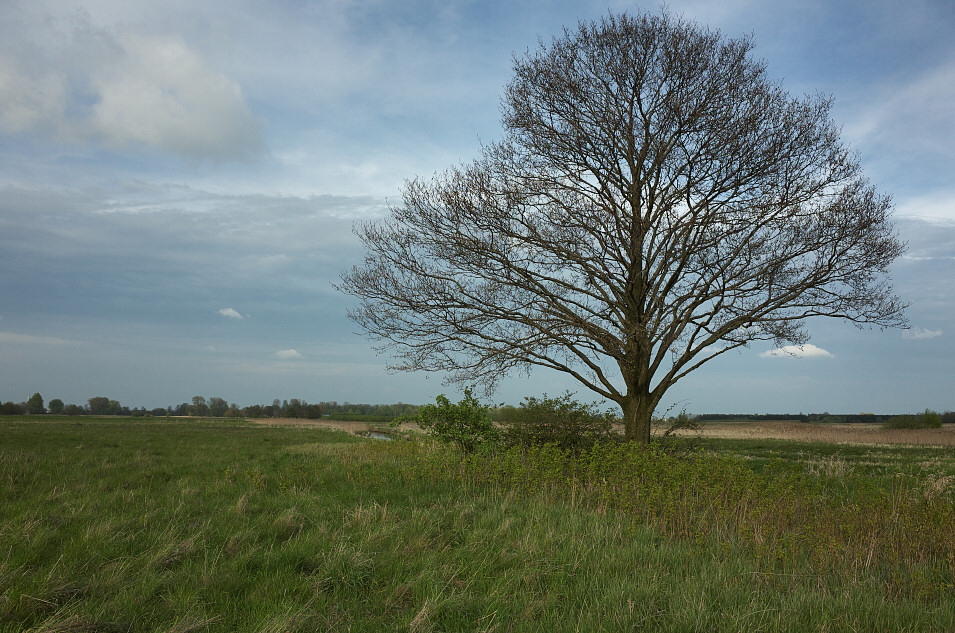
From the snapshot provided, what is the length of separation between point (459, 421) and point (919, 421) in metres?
48.2

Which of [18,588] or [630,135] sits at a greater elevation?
[630,135]

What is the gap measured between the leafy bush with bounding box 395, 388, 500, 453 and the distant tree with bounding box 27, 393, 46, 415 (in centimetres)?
10273

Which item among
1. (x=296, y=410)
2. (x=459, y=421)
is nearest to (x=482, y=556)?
(x=459, y=421)

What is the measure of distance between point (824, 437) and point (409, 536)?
3340 centimetres

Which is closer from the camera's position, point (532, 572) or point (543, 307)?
point (532, 572)

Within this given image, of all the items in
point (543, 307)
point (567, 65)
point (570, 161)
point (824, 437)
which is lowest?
point (824, 437)

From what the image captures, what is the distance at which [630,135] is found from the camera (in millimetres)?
12398

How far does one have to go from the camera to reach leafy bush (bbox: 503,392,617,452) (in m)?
12.8

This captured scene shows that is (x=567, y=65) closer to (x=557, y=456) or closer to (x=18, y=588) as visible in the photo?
(x=557, y=456)

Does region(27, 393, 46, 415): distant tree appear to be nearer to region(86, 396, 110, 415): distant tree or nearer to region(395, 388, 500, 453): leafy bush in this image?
region(86, 396, 110, 415): distant tree

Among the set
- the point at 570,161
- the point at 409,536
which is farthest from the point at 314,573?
the point at 570,161

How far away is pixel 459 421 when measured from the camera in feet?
39.8

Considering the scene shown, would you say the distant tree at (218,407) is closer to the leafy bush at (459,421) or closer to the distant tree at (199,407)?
the distant tree at (199,407)

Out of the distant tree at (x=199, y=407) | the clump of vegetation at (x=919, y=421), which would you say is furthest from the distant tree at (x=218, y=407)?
the clump of vegetation at (x=919, y=421)
